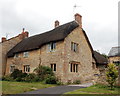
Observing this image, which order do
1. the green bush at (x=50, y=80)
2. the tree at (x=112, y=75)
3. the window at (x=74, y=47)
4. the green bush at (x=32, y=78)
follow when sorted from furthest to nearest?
the window at (x=74, y=47)
the green bush at (x=32, y=78)
the green bush at (x=50, y=80)
the tree at (x=112, y=75)

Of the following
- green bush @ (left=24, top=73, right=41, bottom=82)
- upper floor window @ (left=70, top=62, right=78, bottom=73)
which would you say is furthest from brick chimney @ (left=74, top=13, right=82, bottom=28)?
green bush @ (left=24, top=73, right=41, bottom=82)

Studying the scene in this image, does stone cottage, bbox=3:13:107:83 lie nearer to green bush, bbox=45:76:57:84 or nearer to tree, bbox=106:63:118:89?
green bush, bbox=45:76:57:84

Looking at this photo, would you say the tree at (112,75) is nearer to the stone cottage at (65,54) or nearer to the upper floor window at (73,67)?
the stone cottage at (65,54)

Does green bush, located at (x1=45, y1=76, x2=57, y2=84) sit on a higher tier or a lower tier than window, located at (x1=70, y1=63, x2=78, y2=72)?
lower

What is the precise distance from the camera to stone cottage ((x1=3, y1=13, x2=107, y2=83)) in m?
21.2

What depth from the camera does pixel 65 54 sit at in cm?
2114

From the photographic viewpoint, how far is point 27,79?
2217cm

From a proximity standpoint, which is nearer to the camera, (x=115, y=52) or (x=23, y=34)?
(x=23, y=34)

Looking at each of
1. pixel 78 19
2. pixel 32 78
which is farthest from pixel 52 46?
pixel 78 19

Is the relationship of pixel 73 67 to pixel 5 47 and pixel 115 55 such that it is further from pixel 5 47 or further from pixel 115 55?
pixel 115 55

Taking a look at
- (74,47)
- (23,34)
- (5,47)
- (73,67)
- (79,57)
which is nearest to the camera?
(73,67)

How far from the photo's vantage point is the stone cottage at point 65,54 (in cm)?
2117

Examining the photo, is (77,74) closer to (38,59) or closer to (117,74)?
(38,59)

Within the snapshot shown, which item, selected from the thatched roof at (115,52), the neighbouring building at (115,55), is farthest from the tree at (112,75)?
the thatched roof at (115,52)
